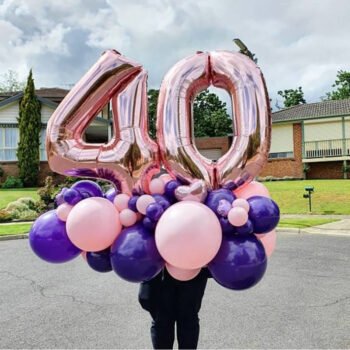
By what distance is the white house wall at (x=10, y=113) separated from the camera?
80.4 ft

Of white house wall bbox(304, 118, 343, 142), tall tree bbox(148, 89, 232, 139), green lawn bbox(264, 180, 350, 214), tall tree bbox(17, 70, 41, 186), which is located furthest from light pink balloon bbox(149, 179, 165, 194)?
tall tree bbox(148, 89, 232, 139)

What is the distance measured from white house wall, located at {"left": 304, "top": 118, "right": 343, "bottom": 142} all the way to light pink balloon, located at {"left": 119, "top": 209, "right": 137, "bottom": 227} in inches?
1174

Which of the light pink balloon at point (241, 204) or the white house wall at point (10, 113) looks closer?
the light pink balloon at point (241, 204)

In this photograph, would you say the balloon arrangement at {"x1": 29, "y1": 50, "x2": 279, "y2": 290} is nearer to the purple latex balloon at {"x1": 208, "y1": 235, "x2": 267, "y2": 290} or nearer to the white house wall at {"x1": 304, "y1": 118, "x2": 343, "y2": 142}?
the purple latex balloon at {"x1": 208, "y1": 235, "x2": 267, "y2": 290}

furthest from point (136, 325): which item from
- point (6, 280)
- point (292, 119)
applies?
point (292, 119)

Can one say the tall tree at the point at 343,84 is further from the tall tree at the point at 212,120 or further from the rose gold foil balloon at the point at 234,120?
the rose gold foil balloon at the point at 234,120

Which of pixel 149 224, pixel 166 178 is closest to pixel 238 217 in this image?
pixel 149 224

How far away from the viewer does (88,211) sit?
229 cm

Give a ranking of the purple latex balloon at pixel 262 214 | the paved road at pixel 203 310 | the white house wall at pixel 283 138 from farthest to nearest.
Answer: the white house wall at pixel 283 138
the paved road at pixel 203 310
the purple latex balloon at pixel 262 214

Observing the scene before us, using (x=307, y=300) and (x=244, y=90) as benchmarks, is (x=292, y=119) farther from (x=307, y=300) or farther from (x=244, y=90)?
(x=244, y=90)

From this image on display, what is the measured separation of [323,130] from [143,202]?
30270mm

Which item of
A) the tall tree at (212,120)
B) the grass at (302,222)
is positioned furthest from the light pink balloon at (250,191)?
the tall tree at (212,120)

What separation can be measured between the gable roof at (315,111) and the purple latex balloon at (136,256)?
97.7 feet

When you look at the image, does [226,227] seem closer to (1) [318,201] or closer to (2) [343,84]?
(1) [318,201]
